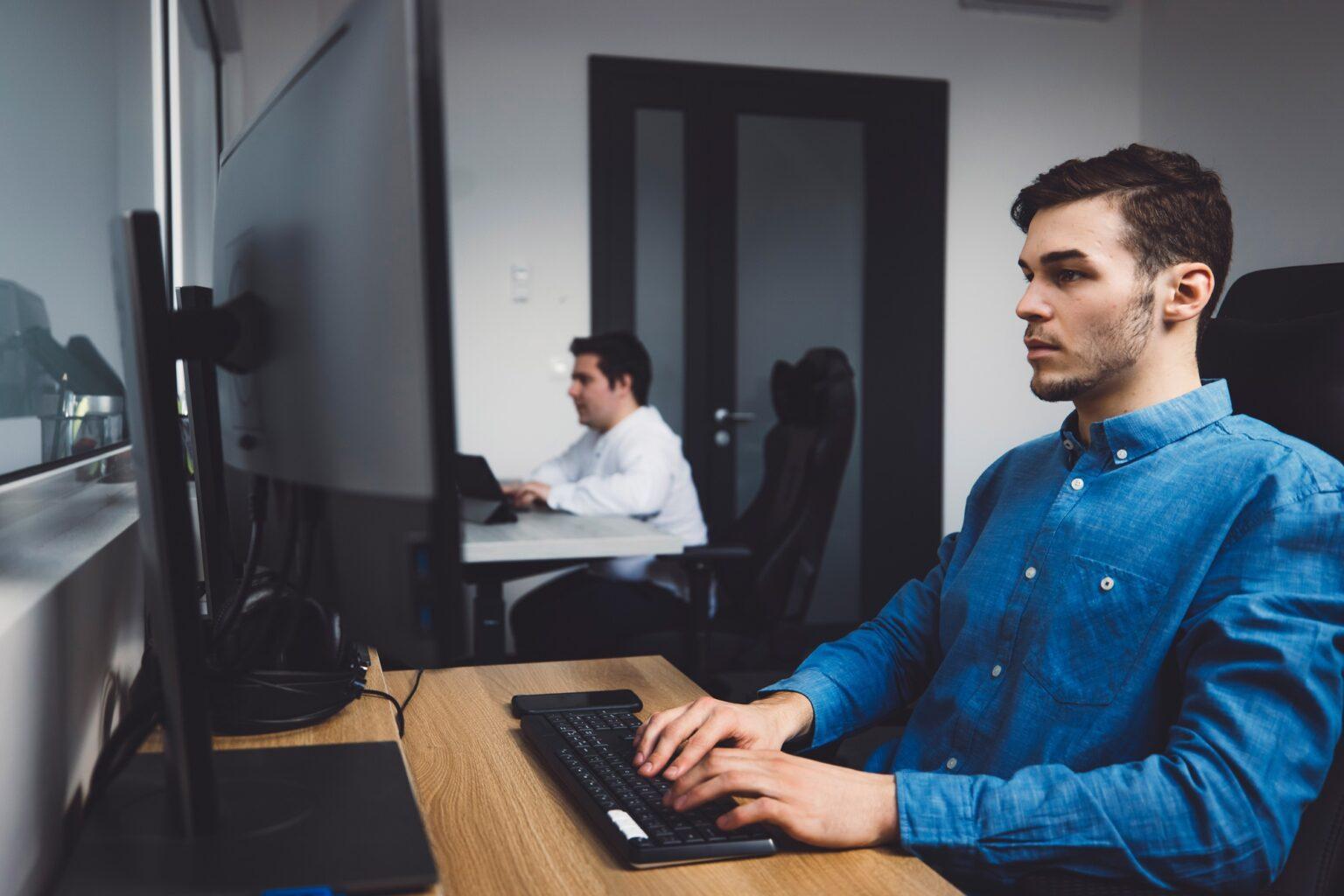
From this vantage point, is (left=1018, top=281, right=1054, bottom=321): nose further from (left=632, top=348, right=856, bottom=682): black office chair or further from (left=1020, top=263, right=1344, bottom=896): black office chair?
(left=632, top=348, right=856, bottom=682): black office chair

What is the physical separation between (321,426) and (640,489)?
257cm

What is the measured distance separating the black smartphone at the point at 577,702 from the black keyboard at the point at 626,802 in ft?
0.19

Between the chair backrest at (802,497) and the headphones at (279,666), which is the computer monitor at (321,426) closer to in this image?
A: the headphones at (279,666)

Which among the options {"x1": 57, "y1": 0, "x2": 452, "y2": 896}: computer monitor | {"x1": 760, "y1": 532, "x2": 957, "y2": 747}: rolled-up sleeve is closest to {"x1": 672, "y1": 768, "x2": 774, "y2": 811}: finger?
{"x1": 57, "y1": 0, "x2": 452, "y2": 896}: computer monitor

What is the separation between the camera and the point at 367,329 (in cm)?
59

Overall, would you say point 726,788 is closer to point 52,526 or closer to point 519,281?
point 52,526

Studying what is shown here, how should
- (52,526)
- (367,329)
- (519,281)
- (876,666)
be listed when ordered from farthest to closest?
(519,281)
(876,666)
(52,526)
(367,329)

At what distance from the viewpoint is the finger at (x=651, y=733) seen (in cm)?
94

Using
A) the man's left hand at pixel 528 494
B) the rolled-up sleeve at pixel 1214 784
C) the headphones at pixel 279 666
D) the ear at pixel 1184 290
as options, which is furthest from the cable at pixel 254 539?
the man's left hand at pixel 528 494

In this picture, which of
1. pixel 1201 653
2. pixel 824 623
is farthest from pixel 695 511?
pixel 1201 653

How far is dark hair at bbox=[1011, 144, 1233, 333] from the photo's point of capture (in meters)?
1.17

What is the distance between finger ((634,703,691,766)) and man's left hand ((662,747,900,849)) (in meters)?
0.08

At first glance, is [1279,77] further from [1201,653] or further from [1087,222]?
[1201,653]

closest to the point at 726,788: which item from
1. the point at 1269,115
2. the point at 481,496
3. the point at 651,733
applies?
the point at 651,733
